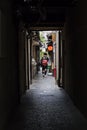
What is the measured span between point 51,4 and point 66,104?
12.4 feet

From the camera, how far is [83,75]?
11.5 m

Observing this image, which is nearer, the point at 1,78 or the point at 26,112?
the point at 1,78

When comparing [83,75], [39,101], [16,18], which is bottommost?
[39,101]

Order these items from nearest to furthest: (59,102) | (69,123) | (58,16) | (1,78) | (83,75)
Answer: (1,78)
(69,123)
(83,75)
(59,102)
(58,16)

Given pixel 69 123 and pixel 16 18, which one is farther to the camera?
pixel 16 18

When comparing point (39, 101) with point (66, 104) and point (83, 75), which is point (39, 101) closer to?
point (66, 104)

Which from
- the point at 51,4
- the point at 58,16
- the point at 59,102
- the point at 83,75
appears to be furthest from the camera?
the point at 58,16

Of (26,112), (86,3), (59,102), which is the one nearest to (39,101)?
(59,102)

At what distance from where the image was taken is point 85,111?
11.0m

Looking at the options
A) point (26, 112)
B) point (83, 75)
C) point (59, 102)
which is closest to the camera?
point (83, 75)

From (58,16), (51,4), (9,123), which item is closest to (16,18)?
(51,4)

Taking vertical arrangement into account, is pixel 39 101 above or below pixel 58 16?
below

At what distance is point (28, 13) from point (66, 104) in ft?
12.5

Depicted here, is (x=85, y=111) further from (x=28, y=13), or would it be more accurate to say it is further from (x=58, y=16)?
(x=58, y=16)
